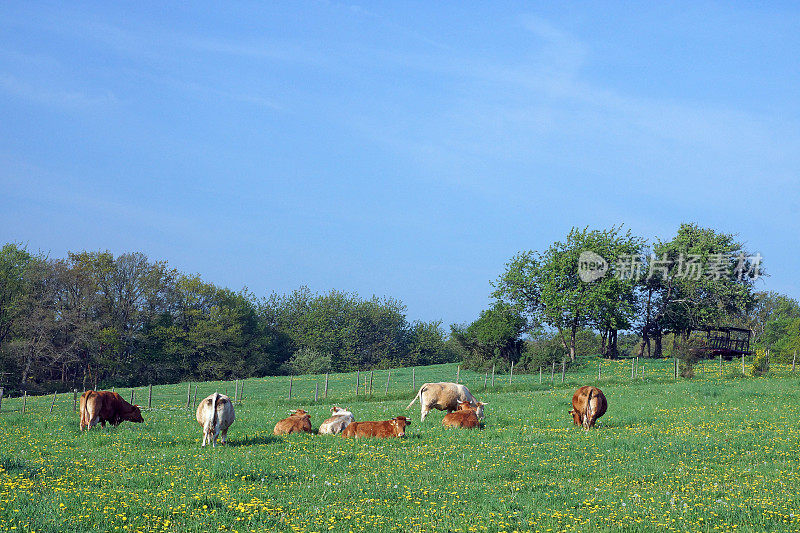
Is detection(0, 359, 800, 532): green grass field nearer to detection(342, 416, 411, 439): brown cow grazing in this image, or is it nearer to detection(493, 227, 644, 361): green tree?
detection(342, 416, 411, 439): brown cow grazing

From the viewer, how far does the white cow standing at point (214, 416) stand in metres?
17.1

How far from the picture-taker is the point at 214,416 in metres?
17.1

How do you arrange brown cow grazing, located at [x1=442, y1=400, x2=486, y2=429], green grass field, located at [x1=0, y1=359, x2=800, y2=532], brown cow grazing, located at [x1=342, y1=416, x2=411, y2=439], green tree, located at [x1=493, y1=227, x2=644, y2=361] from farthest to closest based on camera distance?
green tree, located at [x1=493, y1=227, x2=644, y2=361] < brown cow grazing, located at [x1=442, y1=400, x2=486, y2=429] < brown cow grazing, located at [x1=342, y1=416, x2=411, y2=439] < green grass field, located at [x1=0, y1=359, x2=800, y2=532]

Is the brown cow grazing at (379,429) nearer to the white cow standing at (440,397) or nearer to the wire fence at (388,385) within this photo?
the white cow standing at (440,397)

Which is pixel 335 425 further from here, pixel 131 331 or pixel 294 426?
pixel 131 331

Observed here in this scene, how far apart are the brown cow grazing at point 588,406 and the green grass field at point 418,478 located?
0.57 m

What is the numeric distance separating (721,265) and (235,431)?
224 ft

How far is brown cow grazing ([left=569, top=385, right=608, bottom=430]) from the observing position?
2112 cm

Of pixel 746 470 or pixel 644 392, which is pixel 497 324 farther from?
pixel 746 470

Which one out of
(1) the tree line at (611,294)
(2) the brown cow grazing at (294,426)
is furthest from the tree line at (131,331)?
(2) the brown cow grazing at (294,426)

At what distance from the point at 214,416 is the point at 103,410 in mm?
6070

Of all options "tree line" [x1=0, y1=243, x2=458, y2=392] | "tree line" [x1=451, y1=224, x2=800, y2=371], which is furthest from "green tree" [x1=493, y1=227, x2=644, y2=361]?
"tree line" [x1=0, y1=243, x2=458, y2=392]

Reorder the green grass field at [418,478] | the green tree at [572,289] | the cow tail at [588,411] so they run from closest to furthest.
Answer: the green grass field at [418,478] → the cow tail at [588,411] → the green tree at [572,289]

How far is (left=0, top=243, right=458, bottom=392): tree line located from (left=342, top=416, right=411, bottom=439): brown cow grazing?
49.0m
